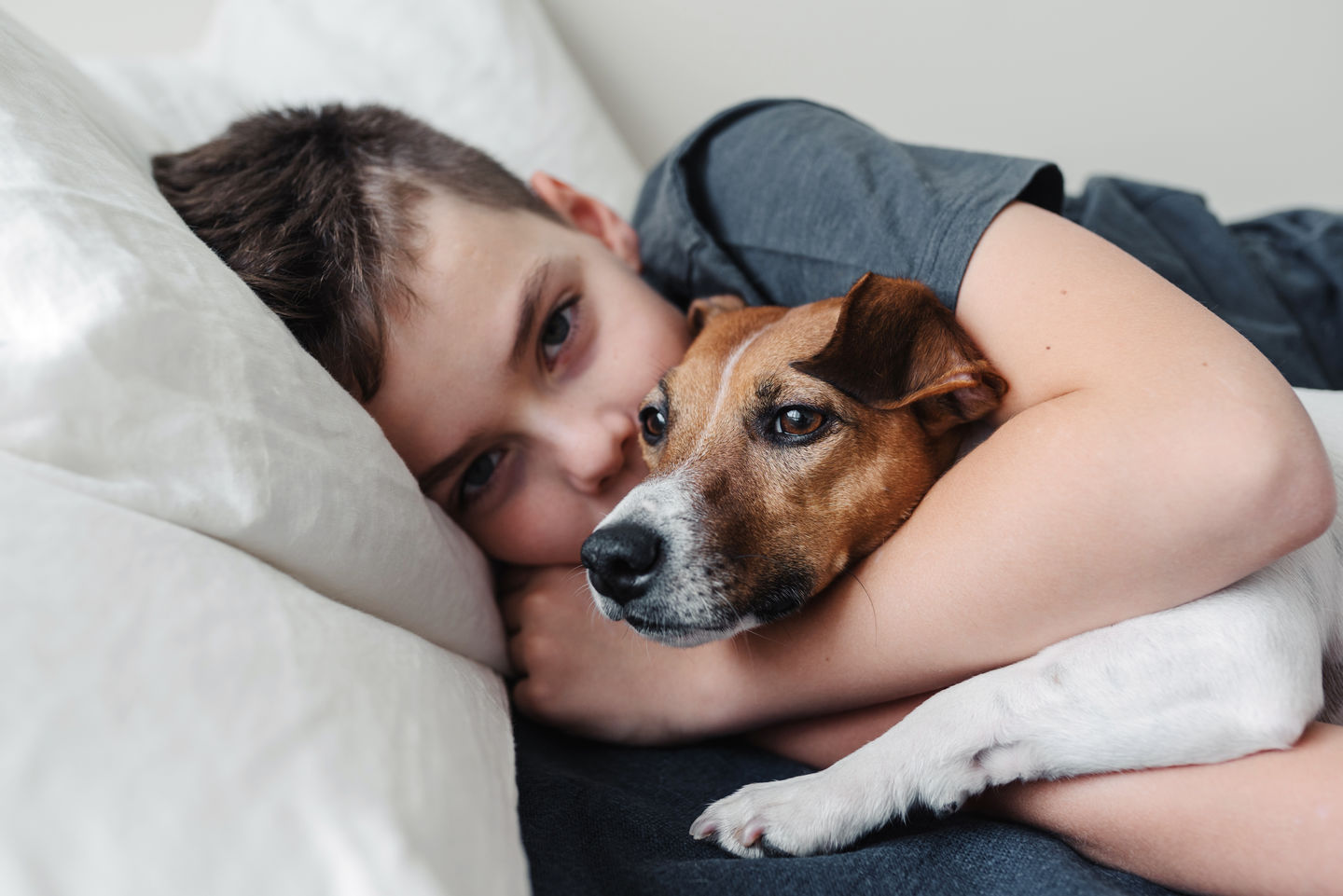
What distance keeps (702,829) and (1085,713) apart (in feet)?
1.78

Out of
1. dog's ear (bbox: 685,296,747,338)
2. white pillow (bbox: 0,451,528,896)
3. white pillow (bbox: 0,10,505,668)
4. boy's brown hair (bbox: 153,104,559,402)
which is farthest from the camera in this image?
dog's ear (bbox: 685,296,747,338)

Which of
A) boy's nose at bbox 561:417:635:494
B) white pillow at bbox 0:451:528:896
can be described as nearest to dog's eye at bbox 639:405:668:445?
boy's nose at bbox 561:417:635:494

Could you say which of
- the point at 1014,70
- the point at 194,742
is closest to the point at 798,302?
the point at 194,742

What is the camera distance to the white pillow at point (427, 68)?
102 inches

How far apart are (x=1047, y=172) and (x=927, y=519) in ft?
2.41

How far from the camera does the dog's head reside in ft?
4.02

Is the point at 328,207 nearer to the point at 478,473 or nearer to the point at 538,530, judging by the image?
the point at 478,473

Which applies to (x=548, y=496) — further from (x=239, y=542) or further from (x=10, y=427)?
(x=10, y=427)

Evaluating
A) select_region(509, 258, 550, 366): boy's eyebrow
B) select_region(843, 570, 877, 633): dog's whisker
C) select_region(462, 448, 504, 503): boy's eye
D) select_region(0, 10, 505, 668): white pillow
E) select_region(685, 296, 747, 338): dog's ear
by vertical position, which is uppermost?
select_region(0, 10, 505, 668): white pillow

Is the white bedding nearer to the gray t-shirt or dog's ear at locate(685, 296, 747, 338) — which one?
dog's ear at locate(685, 296, 747, 338)

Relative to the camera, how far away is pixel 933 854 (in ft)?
3.58

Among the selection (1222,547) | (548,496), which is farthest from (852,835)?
(548,496)

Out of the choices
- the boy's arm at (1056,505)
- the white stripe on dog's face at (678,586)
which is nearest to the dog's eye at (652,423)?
the white stripe on dog's face at (678,586)

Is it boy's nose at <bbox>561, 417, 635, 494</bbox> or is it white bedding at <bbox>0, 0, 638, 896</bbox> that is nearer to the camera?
white bedding at <bbox>0, 0, 638, 896</bbox>
